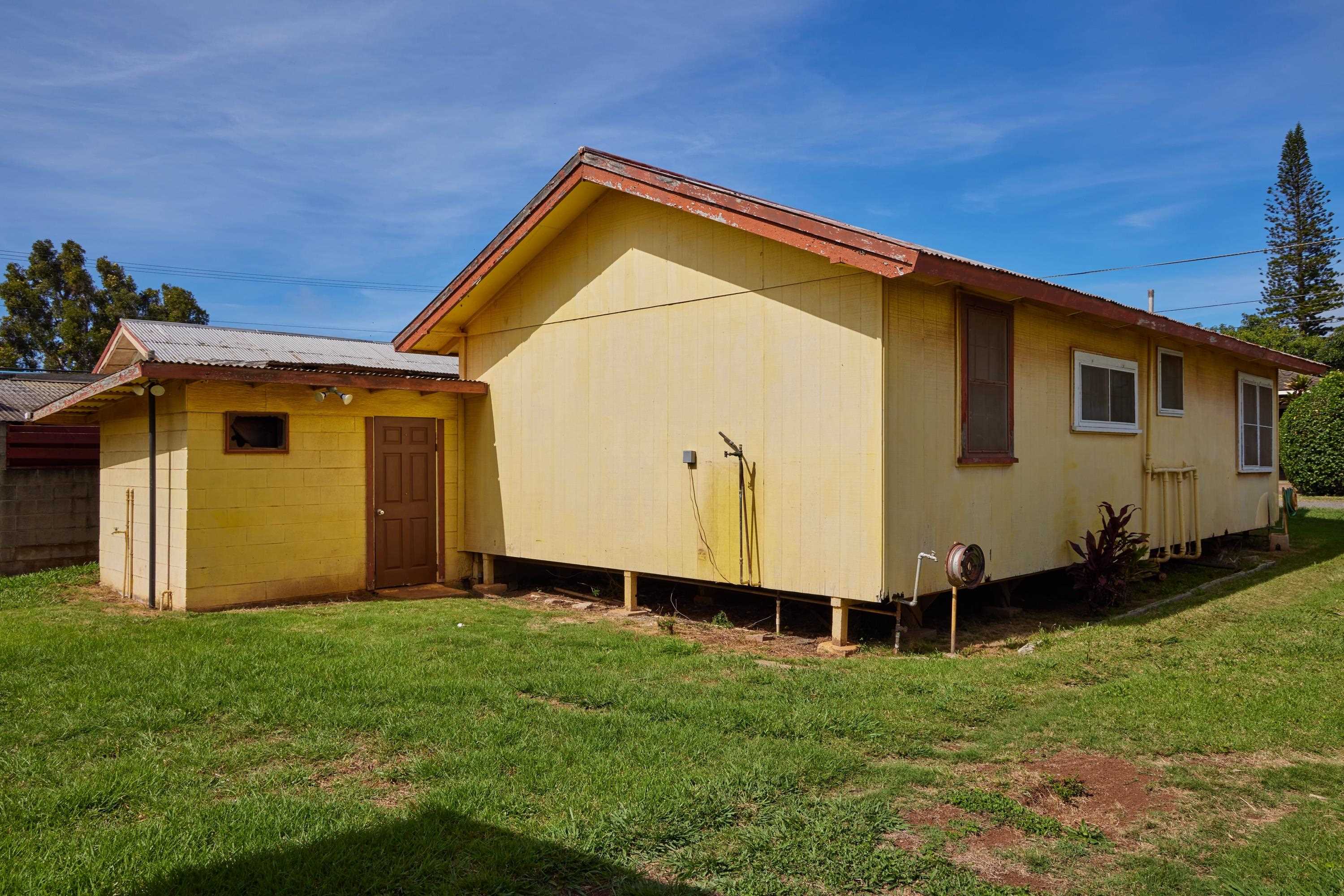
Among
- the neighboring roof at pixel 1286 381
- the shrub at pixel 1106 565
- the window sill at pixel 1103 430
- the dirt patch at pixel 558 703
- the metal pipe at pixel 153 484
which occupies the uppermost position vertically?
the neighboring roof at pixel 1286 381

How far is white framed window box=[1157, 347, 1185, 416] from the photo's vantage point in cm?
1039

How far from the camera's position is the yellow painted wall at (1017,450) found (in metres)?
6.82

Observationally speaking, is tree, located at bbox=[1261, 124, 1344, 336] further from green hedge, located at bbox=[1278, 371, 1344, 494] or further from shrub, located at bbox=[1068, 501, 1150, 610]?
shrub, located at bbox=[1068, 501, 1150, 610]

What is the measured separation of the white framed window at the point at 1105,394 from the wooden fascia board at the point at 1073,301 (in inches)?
17.7

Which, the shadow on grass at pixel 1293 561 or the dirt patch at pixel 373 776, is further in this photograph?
the shadow on grass at pixel 1293 561

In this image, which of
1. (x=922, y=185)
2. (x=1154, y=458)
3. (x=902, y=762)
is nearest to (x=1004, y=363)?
(x=1154, y=458)

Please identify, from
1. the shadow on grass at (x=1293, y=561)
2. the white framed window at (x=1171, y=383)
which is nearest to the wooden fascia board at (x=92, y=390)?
the shadow on grass at (x=1293, y=561)

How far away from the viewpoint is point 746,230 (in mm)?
7359

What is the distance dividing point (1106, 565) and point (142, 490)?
32.6 ft

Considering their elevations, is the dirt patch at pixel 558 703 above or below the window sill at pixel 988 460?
below

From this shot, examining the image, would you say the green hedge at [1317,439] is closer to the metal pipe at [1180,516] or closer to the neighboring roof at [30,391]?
the metal pipe at [1180,516]

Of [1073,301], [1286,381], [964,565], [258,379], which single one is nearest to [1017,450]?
[1073,301]

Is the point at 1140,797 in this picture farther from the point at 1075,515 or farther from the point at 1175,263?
the point at 1175,263

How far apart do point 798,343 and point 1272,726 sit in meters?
4.14
